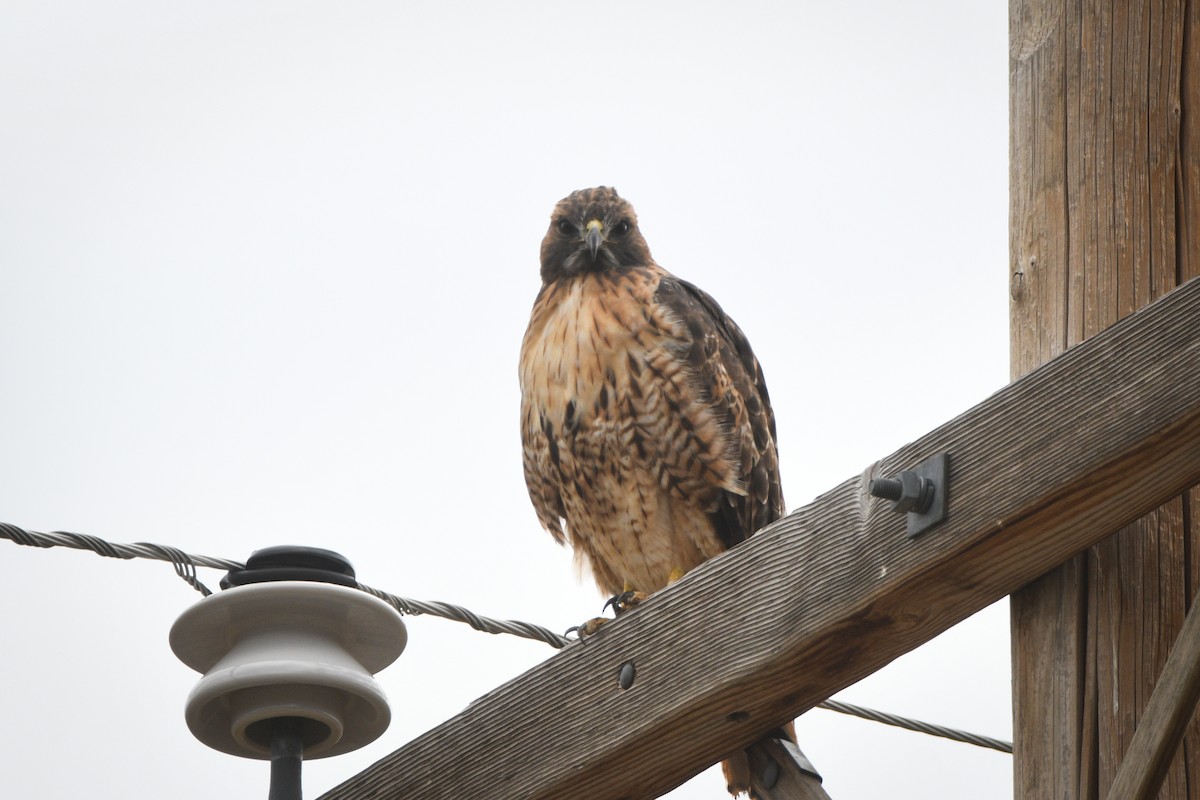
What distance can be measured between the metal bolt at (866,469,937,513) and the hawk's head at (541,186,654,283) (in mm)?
2959

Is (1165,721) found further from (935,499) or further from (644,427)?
(644,427)

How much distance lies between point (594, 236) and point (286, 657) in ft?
8.64

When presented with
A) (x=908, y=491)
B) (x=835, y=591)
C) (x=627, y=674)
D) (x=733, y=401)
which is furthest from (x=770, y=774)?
(x=733, y=401)

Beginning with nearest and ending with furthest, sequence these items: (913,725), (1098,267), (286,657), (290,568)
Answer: (1098,267) < (286,657) < (290,568) < (913,725)

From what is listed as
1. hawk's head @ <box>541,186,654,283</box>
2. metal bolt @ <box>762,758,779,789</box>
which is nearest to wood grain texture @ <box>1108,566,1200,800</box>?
metal bolt @ <box>762,758,779,789</box>

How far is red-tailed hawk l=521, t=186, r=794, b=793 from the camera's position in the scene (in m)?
4.58

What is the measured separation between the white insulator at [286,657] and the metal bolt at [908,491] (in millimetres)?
1204

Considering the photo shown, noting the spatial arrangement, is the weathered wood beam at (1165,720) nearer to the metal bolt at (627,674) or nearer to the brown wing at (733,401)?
the metal bolt at (627,674)

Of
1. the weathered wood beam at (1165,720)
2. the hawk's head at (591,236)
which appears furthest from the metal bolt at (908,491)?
the hawk's head at (591,236)

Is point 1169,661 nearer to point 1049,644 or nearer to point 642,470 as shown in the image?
point 1049,644

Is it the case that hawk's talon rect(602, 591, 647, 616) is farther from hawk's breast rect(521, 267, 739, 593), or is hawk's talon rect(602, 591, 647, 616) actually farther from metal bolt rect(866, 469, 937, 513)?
metal bolt rect(866, 469, 937, 513)

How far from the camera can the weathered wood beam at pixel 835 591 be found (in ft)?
7.40

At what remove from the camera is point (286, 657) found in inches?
122

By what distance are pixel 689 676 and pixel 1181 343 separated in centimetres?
107
